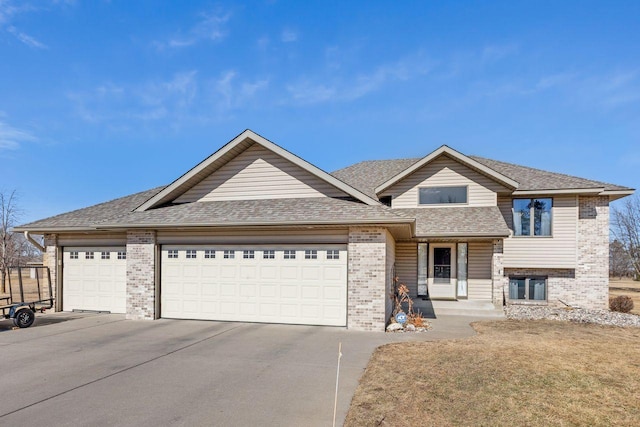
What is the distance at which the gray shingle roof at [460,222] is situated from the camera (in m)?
14.5

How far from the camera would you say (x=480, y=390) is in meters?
6.46

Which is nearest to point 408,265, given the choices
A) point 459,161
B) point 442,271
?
point 442,271

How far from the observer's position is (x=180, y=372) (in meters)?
7.39

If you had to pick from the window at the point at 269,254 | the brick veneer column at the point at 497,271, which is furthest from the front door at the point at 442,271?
the window at the point at 269,254

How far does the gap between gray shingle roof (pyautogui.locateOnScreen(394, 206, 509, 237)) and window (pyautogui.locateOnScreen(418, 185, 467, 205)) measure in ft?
1.28

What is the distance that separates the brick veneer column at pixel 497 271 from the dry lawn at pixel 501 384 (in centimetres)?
510

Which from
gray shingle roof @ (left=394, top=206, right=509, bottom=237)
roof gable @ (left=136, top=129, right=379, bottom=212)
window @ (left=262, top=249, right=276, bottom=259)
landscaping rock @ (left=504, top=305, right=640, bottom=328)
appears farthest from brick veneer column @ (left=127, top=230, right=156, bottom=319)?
landscaping rock @ (left=504, top=305, right=640, bottom=328)

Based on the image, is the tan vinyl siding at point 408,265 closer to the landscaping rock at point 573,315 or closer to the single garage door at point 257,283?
the landscaping rock at point 573,315

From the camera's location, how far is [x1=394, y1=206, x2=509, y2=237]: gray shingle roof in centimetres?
1452

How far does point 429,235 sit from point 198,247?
861 cm

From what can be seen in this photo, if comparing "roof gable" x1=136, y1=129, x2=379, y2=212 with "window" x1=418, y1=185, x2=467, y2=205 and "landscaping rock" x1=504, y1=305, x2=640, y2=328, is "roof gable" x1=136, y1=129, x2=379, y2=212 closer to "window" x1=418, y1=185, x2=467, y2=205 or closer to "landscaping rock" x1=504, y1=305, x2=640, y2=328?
"window" x1=418, y1=185, x2=467, y2=205

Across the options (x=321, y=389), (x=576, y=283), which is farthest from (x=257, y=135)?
(x=576, y=283)

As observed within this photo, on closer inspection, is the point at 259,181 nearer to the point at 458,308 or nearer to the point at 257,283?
the point at 257,283

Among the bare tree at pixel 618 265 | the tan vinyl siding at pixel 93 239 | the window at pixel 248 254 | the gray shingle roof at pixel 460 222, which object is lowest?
the bare tree at pixel 618 265
